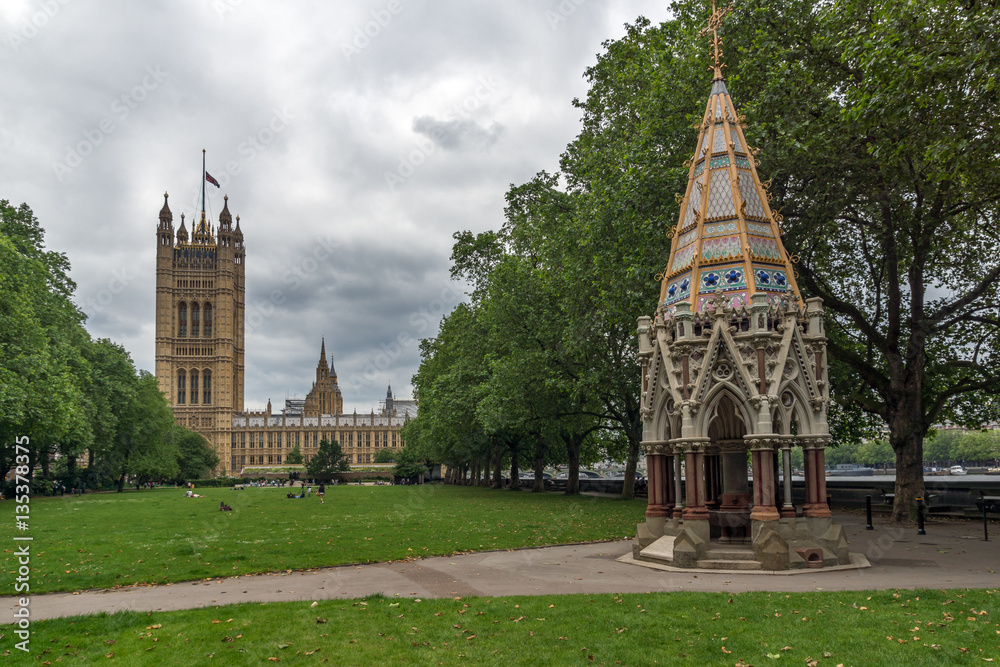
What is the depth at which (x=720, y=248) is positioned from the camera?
14.6 metres

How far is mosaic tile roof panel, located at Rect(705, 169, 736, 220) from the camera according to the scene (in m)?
14.9

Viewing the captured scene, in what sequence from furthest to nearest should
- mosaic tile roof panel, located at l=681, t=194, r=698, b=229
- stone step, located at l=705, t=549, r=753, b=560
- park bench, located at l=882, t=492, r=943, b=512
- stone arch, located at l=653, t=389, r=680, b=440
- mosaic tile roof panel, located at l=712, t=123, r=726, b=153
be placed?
1. park bench, located at l=882, t=492, r=943, b=512
2. mosaic tile roof panel, located at l=712, t=123, r=726, b=153
3. mosaic tile roof panel, located at l=681, t=194, r=698, b=229
4. stone arch, located at l=653, t=389, r=680, b=440
5. stone step, located at l=705, t=549, r=753, b=560

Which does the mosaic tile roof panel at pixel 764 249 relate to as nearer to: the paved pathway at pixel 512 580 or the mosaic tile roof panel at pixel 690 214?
the mosaic tile roof panel at pixel 690 214

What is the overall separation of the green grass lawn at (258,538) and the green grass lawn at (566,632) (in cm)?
424

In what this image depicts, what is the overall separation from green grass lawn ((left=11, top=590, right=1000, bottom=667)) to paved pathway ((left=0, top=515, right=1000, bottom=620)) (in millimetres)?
874

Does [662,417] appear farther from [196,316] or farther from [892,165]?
[196,316]

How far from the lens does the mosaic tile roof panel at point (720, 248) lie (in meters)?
A: 14.5

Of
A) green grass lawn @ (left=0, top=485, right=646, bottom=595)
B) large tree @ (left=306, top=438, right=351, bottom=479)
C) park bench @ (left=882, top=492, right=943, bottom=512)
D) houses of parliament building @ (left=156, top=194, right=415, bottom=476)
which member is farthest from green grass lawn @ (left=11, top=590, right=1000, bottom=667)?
houses of parliament building @ (left=156, top=194, right=415, bottom=476)

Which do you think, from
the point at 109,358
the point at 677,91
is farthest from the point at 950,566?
the point at 109,358

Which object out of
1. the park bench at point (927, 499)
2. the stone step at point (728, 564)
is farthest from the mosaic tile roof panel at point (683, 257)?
the park bench at point (927, 499)

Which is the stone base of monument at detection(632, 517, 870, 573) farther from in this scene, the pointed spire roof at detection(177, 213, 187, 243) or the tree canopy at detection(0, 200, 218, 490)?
the pointed spire roof at detection(177, 213, 187, 243)

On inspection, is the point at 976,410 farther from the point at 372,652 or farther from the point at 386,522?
the point at 372,652

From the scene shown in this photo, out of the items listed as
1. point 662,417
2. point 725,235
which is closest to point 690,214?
point 725,235

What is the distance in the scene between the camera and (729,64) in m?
22.2
